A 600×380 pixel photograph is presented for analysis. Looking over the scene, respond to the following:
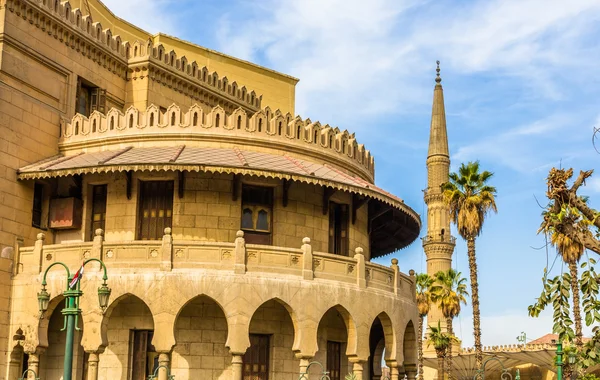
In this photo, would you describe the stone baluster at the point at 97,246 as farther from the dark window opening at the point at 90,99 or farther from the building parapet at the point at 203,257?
the dark window opening at the point at 90,99

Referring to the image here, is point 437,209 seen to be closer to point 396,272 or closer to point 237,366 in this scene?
point 396,272

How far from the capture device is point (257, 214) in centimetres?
3016

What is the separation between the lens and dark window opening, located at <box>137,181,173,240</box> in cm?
2950

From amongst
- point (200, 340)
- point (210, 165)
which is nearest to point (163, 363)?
point (200, 340)

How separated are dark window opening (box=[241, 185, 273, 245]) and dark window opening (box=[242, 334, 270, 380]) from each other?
326 centimetres

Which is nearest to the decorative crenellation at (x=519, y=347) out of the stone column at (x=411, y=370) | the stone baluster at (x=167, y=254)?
the stone column at (x=411, y=370)

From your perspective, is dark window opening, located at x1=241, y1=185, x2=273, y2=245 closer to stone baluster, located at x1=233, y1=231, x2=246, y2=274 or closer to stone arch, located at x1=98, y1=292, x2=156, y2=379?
stone baluster, located at x1=233, y1=231, x2=246, y2=274

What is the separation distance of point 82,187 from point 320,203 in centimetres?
811

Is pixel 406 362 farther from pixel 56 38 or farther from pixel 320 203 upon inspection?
pixel 56 38

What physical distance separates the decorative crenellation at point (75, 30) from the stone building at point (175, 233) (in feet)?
0.22

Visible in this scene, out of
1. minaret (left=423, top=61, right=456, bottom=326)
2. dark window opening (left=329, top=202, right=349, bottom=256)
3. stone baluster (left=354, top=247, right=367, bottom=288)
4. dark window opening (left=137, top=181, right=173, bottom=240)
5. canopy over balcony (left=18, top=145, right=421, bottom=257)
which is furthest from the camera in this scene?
minaret (left=423, top=61, right=456, bottom=326)

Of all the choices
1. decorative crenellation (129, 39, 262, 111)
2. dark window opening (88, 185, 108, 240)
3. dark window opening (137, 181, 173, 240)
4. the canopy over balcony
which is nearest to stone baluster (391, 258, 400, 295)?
the canopy over balcony

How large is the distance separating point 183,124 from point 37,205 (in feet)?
18.5

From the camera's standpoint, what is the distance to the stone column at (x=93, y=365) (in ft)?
86.7
